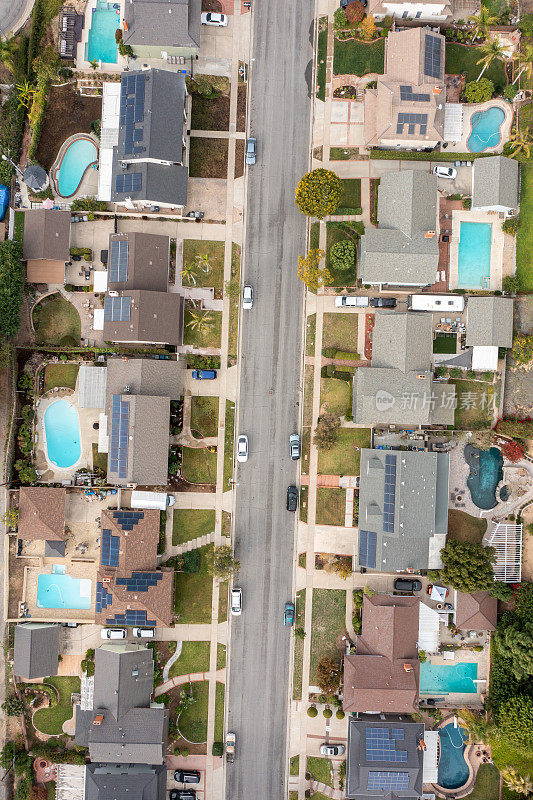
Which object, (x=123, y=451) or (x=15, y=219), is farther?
(x=15, y=219)

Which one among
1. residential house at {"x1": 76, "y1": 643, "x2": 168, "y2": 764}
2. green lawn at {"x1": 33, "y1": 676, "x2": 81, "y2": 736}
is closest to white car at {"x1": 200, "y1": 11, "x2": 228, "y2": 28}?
residential house at {"x1": 76, "y1": 643, "x2": 168, "y2": 764}

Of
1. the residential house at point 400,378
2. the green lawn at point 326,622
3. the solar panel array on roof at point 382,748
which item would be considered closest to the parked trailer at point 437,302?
the residential house at point 400,378

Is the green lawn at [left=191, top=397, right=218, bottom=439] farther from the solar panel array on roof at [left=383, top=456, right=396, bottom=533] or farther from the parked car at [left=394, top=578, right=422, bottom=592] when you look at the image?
the parked car at [left=394, top=578, right=422, bottom=592]

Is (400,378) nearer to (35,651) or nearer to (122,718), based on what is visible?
(122,718)

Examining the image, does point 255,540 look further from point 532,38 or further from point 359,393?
point 532,38

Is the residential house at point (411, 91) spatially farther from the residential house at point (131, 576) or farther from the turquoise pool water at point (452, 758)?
the turquoise pool water at point (452, 758)

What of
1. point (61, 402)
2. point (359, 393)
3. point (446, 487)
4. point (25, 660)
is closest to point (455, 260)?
point (359, 393)

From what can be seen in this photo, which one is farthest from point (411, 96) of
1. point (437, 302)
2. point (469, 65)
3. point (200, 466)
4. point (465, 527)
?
point (465, 527)
